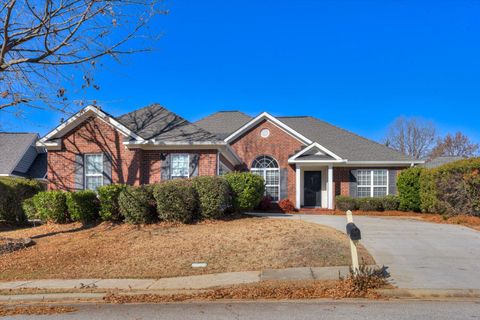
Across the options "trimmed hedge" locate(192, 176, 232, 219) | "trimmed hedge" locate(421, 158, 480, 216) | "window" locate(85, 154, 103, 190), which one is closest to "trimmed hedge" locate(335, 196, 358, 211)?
"trimmed hedge" locate(421, 158, 480, 216)

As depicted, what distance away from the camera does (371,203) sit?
22484 mm

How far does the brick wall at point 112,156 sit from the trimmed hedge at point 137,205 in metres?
3.22

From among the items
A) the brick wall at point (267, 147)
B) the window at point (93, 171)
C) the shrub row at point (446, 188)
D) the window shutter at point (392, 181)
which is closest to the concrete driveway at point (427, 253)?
the shrub row at point (446, 188)

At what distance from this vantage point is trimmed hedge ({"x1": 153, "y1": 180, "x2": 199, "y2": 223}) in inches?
521

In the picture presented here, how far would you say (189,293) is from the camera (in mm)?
7559

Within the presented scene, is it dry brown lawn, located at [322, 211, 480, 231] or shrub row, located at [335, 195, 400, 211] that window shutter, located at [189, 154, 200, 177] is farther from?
shrub row, located at [335, 195, 400, 211]

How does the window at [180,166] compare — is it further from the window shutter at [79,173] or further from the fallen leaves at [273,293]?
the fallen leaves at [273,293]

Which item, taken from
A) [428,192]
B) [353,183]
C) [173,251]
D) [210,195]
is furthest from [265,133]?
[173,251]

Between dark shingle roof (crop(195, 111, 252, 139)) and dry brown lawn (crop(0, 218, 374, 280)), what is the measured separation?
46.9ft

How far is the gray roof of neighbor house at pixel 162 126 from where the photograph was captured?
1706 centimetres

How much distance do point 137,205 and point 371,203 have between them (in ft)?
44.9

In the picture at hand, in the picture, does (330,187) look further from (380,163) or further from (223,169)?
(223,169)

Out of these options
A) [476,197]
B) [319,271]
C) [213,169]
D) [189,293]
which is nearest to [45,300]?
[189,293]

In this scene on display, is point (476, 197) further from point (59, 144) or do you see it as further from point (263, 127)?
point (59, 144)
